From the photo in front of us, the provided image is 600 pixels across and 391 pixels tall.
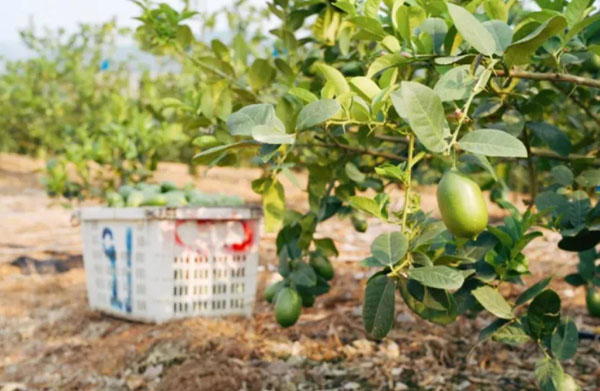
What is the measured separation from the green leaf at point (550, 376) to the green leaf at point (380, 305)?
18.7 inches

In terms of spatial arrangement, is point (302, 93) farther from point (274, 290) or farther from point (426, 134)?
point (274, 290)

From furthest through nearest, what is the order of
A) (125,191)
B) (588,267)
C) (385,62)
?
(125,191) → (588,267) → (385,62)

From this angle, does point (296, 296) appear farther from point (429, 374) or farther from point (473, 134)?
point (473, 134)

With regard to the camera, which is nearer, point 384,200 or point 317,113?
point 317,113

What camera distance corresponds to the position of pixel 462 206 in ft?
2.72

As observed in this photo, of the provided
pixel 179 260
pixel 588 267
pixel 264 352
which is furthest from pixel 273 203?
pixel 179 260

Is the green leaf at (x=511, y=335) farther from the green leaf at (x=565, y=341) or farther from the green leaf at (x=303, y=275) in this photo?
the green leaf at (x=303, y=275)

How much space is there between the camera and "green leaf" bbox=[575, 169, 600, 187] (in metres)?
1.50

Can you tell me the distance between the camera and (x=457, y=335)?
254 cm

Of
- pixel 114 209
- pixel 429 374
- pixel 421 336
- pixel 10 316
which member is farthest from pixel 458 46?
pixel 10 316

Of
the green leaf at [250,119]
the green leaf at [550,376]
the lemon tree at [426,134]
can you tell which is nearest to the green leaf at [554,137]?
the lemon tree at [426,134]

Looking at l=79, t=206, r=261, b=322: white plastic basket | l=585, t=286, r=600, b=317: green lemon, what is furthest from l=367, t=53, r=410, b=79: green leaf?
l=79, t=206, r=261, b=322: white plastic basket

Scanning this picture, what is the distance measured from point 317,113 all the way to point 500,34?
12.3 inches

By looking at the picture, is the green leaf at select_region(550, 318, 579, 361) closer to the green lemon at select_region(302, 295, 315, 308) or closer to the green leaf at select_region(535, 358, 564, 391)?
the green leaf at select_region(535, 358, 564, 391)
